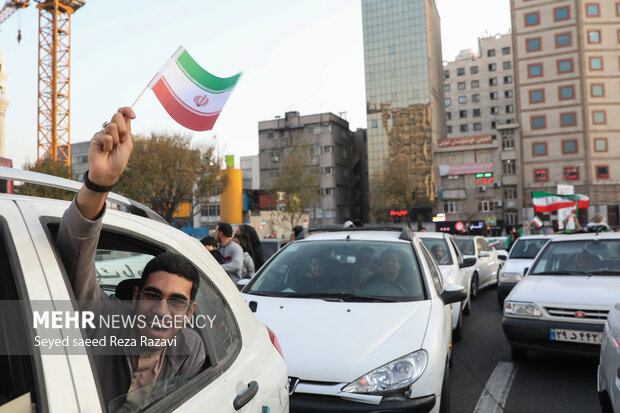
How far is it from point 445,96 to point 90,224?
9666cm

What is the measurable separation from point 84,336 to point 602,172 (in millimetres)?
65056

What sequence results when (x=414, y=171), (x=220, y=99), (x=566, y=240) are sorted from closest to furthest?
(x=220, y=99), (x=566, y=240), (x=414, y=171)

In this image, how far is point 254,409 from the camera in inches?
75.3

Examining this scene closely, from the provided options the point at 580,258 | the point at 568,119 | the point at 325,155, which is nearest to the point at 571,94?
the point at 568,119

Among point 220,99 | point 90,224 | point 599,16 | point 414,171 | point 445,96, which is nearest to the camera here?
point 90,224

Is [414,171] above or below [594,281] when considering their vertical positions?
above

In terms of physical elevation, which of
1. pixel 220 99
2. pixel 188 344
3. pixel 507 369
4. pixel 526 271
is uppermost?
pixel 220 99

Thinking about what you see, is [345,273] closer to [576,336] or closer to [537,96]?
[576,336]

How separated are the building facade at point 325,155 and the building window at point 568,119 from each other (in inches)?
1208

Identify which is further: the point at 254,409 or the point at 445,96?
the point at 445,96

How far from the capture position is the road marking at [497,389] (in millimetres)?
4629

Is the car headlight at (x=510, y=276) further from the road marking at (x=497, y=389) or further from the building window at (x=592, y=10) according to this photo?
the building window at (x=592, y=10)

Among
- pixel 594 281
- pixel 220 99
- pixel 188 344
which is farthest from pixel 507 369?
pixel 188 344

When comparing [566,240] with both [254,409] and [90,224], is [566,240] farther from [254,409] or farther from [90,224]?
[90,224]
